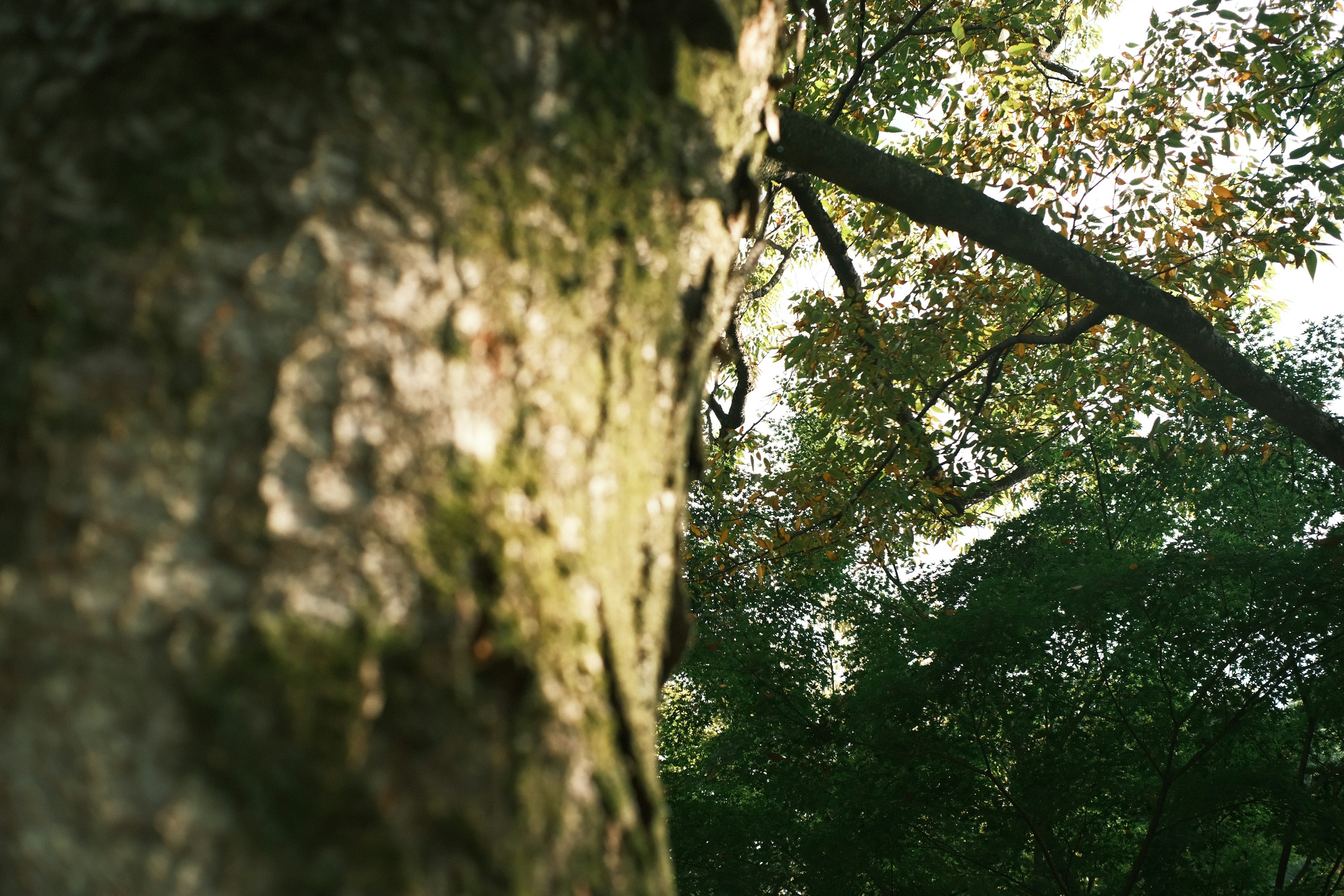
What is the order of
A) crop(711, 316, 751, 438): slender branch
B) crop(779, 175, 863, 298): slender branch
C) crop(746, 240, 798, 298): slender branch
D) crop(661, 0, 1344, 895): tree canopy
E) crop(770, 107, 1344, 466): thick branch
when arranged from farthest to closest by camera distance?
crop(746, 240, 798, 298): slender branch → crop(711, 316, 751, 438): slender branch → crop(779, 175, 863, 298): slender branch → crop(661, 0, 1344, 895): tree canopy → crop(770, 107, 1344, 466): thick branch

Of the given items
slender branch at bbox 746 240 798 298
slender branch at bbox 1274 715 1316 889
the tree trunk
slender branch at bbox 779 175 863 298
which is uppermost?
slender branch at bbox 746 240 798 298

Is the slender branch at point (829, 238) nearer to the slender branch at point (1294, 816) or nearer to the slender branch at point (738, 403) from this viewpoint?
the slender branch at point (738, 403)

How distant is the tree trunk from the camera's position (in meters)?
0.52

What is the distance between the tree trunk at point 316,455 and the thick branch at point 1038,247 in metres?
3.89

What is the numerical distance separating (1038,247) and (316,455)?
17.1 ft

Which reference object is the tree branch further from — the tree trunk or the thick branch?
the tree trunk

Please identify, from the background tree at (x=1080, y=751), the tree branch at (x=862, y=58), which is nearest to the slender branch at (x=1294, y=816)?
the background tree at (x=1080, y=751)

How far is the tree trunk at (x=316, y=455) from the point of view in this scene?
0.52 meters

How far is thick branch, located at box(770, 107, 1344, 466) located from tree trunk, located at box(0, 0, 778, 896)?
153 inches

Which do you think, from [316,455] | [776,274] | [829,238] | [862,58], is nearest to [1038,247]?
[862,58]

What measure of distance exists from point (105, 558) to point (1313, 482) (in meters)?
12.2

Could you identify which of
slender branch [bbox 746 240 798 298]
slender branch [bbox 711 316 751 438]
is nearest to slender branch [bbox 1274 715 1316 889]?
slender branch [bbox 711 316 751 438]

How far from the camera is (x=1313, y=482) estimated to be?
10.2 m

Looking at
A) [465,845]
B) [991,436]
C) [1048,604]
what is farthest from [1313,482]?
[465,845]
